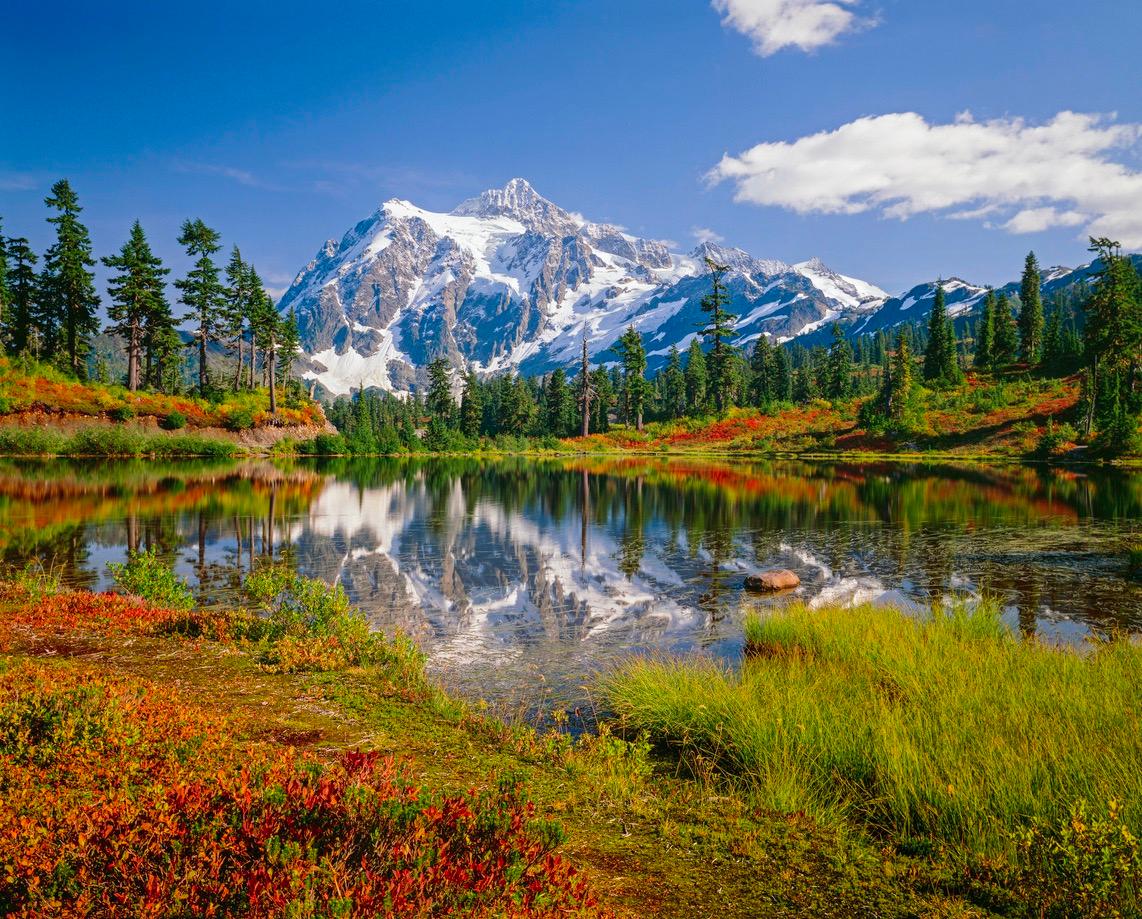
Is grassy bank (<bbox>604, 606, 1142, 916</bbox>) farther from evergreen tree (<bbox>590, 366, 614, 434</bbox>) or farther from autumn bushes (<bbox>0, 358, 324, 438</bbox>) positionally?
evergreen tree (<bbox>590, 366, 614, 434</bbox>)

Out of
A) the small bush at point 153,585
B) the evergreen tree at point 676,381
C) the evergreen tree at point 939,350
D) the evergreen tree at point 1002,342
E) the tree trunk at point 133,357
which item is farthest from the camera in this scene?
the evergreen tree at point 676,381

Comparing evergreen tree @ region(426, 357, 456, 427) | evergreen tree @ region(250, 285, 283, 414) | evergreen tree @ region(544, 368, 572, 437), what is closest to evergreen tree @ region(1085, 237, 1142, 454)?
evergreen tree @ region(544, 368, 572, 437)

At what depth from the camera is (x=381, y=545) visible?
23734 millimetres

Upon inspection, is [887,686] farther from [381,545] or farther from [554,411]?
[554,411]

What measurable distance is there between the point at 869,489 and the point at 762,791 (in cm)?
3922

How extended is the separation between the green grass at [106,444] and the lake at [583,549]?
20.7m

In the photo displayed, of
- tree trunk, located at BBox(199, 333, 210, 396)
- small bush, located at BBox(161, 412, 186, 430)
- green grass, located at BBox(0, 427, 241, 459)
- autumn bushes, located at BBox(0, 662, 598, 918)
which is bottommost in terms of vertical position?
autumn bushes, located at BBox(0, 662, 598, 918)

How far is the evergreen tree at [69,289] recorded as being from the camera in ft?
240

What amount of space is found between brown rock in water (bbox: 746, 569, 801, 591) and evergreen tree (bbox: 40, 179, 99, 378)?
81489 mm

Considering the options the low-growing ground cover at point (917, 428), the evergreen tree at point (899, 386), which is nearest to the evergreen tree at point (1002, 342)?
the low-growing ground cover at point (917, 428)

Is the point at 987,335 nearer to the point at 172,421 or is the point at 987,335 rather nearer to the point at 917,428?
the point at 917,428

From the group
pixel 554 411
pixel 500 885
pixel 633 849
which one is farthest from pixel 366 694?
pixel 554 411

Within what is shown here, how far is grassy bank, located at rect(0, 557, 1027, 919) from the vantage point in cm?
363

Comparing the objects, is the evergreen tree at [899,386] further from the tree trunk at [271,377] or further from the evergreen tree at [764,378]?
the tree trunk at [271,377]
